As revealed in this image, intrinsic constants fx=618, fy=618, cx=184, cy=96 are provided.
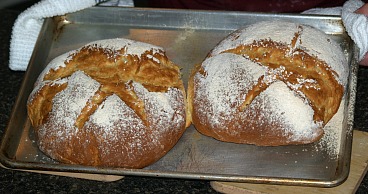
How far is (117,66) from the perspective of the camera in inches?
50.5

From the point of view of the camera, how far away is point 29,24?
1.45 meters

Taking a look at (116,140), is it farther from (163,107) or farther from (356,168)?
(356,168)

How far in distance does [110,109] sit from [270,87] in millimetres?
308

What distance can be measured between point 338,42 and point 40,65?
676 millimetres

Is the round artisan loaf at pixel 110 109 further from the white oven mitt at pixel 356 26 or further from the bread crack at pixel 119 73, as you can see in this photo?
the white oven mitt at pixel 356 26

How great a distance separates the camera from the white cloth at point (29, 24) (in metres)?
1.44

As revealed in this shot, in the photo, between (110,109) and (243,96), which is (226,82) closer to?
(243,96)

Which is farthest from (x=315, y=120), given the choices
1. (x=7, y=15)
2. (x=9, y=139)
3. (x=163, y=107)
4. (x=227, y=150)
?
(x=7, y=15)

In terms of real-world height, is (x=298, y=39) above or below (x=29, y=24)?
above

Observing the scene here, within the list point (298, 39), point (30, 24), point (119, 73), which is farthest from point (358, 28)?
point (30, 24)

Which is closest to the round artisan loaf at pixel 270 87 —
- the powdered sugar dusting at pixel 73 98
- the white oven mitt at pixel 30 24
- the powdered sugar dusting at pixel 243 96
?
the powdered sugar dusting at pixel 243 96

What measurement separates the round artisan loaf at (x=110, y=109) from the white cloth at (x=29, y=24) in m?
0.19

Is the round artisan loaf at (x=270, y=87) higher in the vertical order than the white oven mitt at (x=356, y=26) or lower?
lower

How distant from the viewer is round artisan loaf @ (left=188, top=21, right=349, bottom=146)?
1.17 metres
